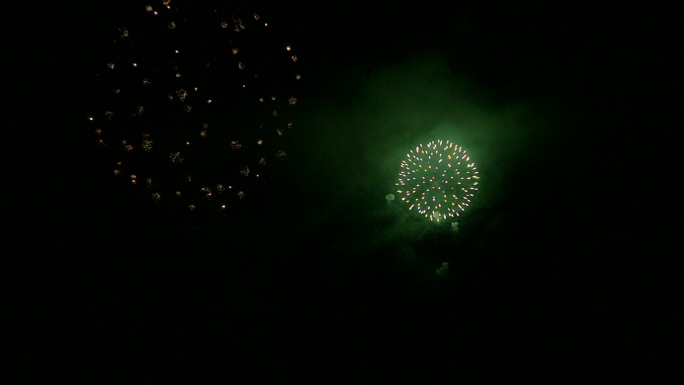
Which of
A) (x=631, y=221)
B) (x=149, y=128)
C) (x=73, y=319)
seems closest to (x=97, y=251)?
(x=73, y=319)

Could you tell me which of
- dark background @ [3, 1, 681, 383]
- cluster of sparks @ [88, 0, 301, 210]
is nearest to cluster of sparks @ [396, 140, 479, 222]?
dark background @ [3, 1, 681, 383]

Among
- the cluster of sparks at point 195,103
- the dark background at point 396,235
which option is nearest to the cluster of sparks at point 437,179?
the dark background at point 396,235

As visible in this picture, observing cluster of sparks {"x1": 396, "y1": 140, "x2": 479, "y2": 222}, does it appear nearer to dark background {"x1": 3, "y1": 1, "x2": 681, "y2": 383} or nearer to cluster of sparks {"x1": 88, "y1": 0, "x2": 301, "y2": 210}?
dark background {"x1": 3, "y1": 1, "x2": 681, "y2": 383}

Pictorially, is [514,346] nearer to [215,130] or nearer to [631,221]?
[631,221]

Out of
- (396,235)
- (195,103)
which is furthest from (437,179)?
(195,103)

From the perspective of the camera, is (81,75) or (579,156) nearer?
(81,75)

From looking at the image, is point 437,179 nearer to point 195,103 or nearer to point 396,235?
point 396,235

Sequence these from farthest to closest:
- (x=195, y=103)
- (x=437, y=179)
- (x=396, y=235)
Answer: (x=396, y=235) < (x=437, y=179) < (x=195, y=103)
